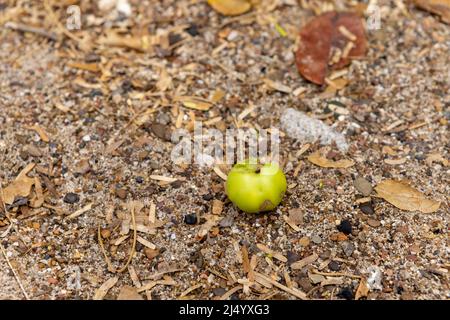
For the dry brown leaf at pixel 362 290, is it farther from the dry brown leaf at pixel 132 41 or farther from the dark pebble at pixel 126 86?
the dry brown leaf at pixel 132 41

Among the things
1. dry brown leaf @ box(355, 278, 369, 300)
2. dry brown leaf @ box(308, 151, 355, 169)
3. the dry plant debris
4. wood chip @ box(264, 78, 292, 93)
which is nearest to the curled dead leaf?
the dry plant debris

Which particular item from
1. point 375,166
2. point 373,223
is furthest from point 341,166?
point 373,223

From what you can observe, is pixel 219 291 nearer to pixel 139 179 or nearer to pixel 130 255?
pixel 130 255

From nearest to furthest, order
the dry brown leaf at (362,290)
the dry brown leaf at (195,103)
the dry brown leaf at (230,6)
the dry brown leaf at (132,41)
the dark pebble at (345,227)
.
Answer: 1. the dry brown leaf at (362,290)
2. the dark pebble at (345,227)
3. the dry brown leaf at (195,103)
4. the dry brown leaf at (132,41)
5. the dry brown leaf at (230,6)

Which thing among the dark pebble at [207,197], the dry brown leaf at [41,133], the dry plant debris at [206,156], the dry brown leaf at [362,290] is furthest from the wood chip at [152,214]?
the dry brown leaf at [362,290]

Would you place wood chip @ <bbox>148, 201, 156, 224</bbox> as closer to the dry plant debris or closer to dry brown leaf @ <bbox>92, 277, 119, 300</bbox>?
the dry plant debris
